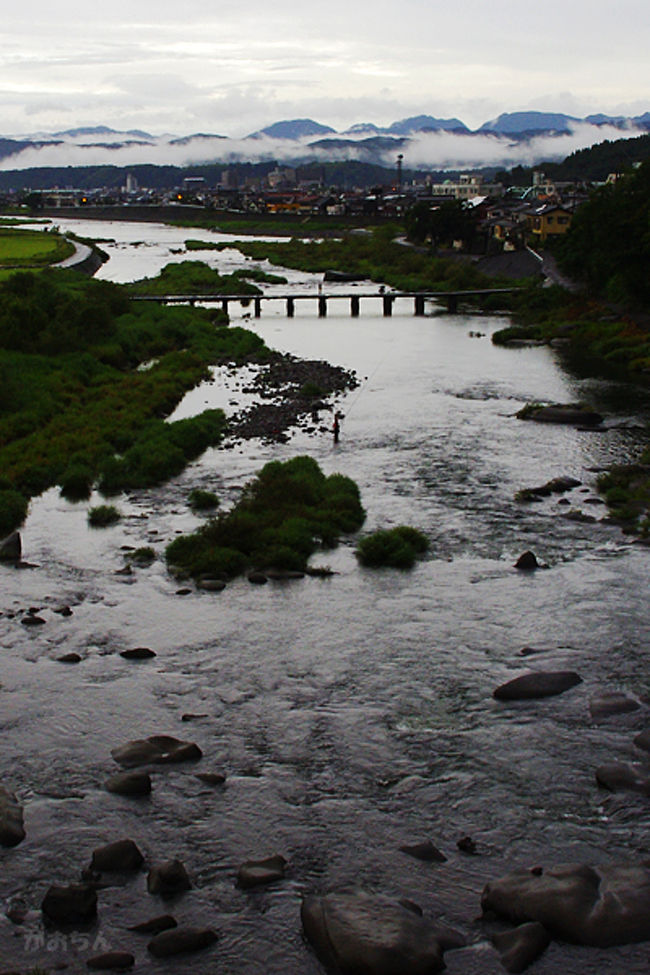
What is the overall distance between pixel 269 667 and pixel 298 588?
304 centimetres

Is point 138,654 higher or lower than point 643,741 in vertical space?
higher

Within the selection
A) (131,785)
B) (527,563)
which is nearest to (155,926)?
(131,785)

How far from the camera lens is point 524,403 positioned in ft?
105

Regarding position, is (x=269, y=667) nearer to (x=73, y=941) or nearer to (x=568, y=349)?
(x=73, y=941)

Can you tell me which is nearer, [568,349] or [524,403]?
[524,403]

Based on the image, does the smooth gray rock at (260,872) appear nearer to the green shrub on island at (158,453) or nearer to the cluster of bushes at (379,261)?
the green shrub on island at (158,453)

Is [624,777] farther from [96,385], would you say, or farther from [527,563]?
[96,385]

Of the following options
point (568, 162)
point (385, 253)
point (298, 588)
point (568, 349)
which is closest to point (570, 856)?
point (298, 588)

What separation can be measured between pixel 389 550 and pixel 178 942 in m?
9.62

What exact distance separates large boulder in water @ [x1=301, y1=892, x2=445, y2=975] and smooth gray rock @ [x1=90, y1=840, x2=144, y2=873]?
5.63ft

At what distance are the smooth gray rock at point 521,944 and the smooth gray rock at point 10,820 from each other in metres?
4.64

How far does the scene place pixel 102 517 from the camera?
2019cm

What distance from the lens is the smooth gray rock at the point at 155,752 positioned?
11.4m

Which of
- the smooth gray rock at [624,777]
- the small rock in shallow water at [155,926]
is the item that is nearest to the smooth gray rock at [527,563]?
the smooth gray rock at [624,777]
